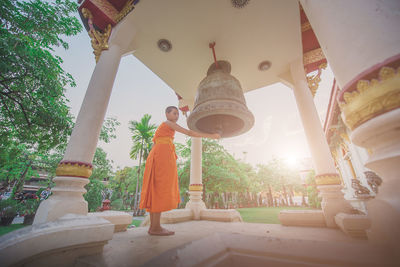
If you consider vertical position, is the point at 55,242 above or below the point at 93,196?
below

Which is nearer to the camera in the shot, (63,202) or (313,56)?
(63,202)

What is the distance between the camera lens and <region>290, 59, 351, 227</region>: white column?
2512 mm

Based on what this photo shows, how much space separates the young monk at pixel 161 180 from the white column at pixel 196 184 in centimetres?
209

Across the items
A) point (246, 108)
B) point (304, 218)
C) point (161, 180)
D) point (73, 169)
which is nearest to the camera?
point (73, 169)

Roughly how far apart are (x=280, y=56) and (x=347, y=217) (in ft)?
11.4

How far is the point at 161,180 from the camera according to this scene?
7.23ft

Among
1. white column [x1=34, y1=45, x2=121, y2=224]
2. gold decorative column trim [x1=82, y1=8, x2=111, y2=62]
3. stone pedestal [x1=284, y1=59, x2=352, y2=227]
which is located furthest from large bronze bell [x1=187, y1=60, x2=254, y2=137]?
gold decorative column trim [x1=82, y1=8, x2=111, y2=62]

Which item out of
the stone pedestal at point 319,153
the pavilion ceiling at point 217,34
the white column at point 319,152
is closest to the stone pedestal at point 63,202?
the pavilion ceiling at point 217,34

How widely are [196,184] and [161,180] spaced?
2590mm

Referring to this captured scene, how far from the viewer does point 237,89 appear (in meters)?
2.50

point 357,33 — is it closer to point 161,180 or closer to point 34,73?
point 161,180

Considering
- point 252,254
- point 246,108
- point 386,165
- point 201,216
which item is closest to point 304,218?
point 252,254

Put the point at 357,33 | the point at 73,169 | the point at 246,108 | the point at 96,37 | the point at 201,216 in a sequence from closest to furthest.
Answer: the point at 357,33
the point at 73,169
the point at 246,108
the point at 96,37
the point at 201,216

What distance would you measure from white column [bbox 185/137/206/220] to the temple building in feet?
0.10
